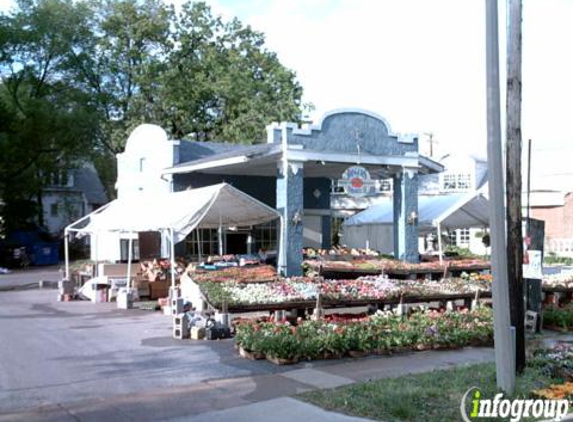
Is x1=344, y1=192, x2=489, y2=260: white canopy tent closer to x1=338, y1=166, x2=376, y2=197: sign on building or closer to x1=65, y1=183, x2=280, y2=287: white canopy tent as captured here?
x1=338, y1=166, x2=376, y2=197: sign on building

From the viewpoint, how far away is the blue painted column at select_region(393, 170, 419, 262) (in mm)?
23750

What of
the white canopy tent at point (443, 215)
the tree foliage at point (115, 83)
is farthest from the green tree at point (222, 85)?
the white canopy tent at point (443, 215)

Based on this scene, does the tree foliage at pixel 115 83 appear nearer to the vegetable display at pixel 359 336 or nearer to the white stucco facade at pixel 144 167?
the white stucco facade at pixel 144 167

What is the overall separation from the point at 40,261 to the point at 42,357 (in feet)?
103

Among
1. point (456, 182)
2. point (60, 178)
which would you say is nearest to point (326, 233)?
point (456, 182)

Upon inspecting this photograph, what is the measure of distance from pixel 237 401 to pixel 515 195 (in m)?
4.62

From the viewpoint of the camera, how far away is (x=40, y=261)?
136 feet

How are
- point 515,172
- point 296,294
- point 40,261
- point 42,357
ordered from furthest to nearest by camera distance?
point 40,261, point 296,294, point 42,357, point 515,172

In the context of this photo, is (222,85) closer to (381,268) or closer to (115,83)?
(115,83)

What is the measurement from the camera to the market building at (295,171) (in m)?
21.3

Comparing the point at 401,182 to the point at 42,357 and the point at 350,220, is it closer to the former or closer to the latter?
the point at 350,220

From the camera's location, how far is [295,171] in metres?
21.4

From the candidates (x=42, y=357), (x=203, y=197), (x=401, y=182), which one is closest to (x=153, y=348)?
(x=42, y=357)

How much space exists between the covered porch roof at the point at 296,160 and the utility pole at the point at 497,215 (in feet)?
42.2
